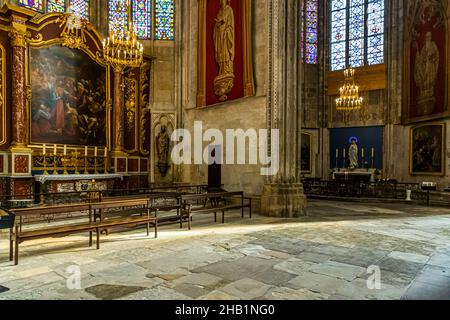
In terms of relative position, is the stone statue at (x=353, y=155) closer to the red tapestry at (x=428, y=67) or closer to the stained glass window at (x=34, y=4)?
the red tapestry at (x=428, y=67)

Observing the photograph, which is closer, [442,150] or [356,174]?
[442,150]

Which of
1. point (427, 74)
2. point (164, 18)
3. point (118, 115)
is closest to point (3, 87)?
point (118, 115)

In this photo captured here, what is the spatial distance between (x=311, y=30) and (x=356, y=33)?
2968 millimetres

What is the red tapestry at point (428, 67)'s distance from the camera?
15.1m

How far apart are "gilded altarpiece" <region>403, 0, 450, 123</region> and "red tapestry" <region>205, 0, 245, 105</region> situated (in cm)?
1051

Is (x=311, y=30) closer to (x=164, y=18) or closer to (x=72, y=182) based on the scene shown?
(x=164, y=18)

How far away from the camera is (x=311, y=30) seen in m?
21.6

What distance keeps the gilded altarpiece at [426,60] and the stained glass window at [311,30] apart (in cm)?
561

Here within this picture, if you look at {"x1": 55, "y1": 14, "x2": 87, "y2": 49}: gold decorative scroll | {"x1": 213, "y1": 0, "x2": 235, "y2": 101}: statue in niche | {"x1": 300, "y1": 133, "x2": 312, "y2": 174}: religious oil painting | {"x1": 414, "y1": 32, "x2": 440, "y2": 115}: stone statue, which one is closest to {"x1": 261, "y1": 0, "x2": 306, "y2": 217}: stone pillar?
{"x1": 213, "y1": 0, "x2": 235, "y2": 101}: statue in niche

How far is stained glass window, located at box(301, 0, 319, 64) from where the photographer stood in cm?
2145

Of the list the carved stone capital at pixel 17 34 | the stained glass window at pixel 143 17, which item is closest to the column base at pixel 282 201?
the carved stone capital at pixel 17 34

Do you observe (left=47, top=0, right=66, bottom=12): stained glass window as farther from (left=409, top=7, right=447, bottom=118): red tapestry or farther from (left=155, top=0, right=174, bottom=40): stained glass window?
(left=409, top=7, right=447, bottom=118): red tapestry

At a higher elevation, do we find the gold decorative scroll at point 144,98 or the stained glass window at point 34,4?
the stained glass window at point 34,4
